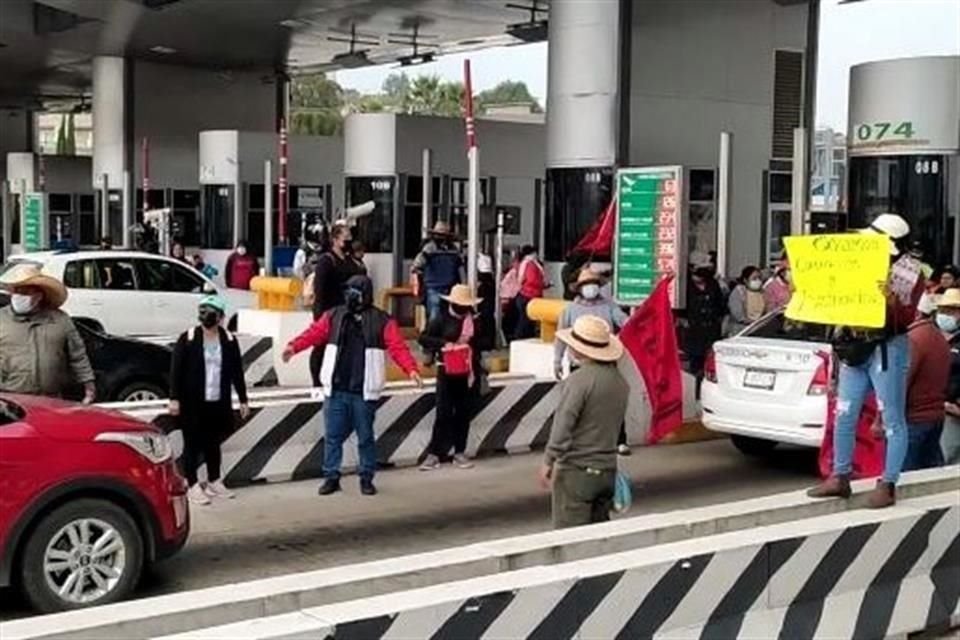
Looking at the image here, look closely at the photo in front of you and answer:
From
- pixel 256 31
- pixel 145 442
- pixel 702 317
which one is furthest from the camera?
pixel 256 31

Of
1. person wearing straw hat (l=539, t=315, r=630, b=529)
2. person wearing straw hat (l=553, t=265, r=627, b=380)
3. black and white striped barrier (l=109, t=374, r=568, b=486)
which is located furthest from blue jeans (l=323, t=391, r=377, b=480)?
person wearing straw hat (l=539, t=315, r=630, b=529)

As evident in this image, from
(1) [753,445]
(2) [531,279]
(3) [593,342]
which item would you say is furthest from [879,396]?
(2) [531,279]

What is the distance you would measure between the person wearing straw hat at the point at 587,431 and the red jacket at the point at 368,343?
3.28 metres

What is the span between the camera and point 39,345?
347 inches

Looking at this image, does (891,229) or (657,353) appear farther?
(657,353)

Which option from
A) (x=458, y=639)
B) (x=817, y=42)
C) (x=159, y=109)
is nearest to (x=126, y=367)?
(x=458, y=639)

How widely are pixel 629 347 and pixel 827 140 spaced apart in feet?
54.8

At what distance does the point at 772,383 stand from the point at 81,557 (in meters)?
5.83

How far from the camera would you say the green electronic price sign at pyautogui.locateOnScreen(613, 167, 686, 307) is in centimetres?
1342

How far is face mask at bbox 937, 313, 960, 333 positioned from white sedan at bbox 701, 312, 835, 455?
3.08 feet

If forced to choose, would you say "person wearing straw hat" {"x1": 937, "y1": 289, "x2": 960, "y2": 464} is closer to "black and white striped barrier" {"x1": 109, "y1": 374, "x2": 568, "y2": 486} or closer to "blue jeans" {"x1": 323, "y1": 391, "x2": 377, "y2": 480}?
"black and white striped barrier" {"x1": 109, "y1": 374, "x2": 568, "y2": 486}

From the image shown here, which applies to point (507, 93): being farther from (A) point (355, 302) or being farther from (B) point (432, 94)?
(A) point (355, 302)

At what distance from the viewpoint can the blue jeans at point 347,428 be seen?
10.4 m

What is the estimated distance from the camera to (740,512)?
6.57 meters
